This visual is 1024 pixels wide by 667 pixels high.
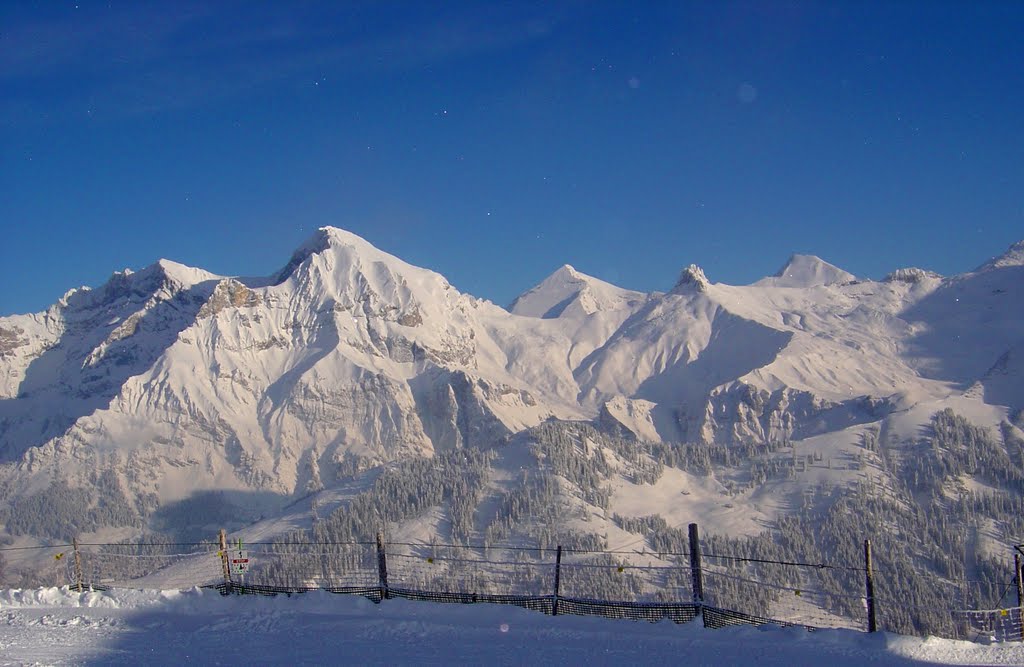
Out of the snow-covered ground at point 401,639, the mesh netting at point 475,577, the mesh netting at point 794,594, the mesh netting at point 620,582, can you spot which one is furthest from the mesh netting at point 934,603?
the snow-covered ground at point 401,639

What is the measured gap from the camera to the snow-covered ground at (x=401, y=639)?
20422 millimetres

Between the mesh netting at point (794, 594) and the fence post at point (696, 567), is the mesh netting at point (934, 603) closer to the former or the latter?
the mesh netting at point (794, 594)

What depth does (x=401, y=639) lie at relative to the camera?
2227 centimetres

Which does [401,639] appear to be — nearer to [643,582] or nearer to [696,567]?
[696,567]

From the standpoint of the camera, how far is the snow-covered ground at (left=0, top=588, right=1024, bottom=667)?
20.4 meters

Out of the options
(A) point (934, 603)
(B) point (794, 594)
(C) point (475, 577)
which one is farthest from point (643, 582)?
(A) point (934, 603)

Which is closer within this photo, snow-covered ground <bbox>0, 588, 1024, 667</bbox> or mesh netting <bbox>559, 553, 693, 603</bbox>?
snow-covered ground <bbox>0, 588, 1024, 667</bbox>

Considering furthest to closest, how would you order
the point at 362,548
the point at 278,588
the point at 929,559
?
1. the point at 929,559
2. the point at 362,548
3. the point at 278,588

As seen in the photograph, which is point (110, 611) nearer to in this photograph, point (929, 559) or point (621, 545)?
point (621, 545)

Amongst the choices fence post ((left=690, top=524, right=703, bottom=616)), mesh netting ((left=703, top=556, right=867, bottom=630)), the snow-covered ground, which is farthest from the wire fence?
fence post ((left=690, top=524, right=703, bottom=616))

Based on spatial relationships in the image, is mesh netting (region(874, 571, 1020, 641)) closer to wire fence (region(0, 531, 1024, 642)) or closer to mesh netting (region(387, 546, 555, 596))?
wire fence (region(0, 531, 1024, 642))

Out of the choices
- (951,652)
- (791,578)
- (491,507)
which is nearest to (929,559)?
(791,578)

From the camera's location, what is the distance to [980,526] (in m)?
176

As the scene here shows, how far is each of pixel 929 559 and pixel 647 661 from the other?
165 m
